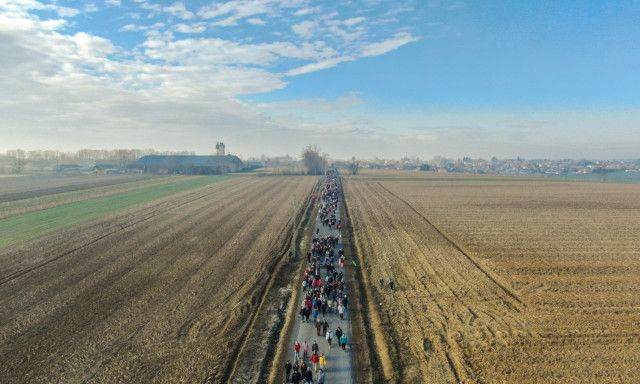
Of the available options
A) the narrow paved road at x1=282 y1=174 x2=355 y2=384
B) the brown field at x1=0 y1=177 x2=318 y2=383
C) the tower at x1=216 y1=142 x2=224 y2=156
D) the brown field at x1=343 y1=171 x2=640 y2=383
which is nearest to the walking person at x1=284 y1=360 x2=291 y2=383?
the narrow paved road at x1=282 y1=174 x2=355 y2=384

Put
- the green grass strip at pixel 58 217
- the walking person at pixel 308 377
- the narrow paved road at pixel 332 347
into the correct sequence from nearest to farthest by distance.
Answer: the walking person at pixel 308 377 → the narrow paved road at pixel 332 347 → the green grass strip at pixel 58 217

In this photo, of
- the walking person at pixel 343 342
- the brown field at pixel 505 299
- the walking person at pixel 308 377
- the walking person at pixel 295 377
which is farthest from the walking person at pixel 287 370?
the brown field at pixel 505 299

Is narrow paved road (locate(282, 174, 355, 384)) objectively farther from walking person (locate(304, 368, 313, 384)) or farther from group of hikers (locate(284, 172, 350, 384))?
walking person (locate(304, 368, 313, 384))

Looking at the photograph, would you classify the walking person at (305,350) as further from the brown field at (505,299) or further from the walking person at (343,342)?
the brown field at (505,299)

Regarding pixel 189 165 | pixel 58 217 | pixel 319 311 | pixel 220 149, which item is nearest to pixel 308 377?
pixel 319 311

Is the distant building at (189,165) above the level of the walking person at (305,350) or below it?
above

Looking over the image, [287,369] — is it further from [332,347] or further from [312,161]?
[312,161]
